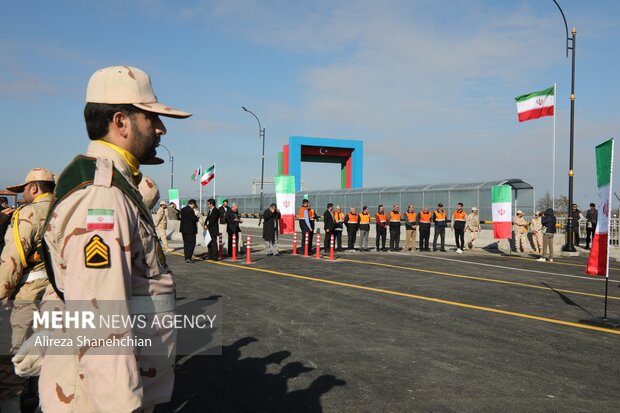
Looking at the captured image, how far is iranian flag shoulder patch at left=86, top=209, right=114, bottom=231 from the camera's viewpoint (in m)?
1.68

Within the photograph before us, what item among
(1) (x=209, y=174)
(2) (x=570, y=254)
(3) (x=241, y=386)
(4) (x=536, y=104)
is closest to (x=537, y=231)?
(2) (x=570, y=254)

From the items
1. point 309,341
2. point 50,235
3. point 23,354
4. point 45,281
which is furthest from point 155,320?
point 309,341

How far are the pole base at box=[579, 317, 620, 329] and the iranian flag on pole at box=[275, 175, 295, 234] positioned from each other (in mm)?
12674

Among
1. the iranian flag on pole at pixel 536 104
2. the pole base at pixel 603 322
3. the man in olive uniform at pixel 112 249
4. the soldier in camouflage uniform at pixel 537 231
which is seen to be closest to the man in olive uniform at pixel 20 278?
the man in olive uniform at pixel 112 249

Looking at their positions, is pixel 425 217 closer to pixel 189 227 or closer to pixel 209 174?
pixel 189 227

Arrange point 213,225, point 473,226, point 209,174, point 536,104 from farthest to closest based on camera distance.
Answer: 1. point 209,174
2. point 473,226
3. point 536,104
4. point 213,225

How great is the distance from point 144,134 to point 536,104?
22.4 m

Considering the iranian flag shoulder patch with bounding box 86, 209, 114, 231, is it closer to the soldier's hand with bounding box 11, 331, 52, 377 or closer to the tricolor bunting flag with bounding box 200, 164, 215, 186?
the soldier's hand with bounding box 11, 331, 52, 377

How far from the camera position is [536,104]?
21297mm

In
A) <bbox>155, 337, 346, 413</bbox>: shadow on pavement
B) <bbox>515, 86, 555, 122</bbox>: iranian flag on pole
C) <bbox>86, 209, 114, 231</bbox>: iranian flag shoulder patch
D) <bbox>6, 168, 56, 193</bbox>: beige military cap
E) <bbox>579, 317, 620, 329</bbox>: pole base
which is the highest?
<bbox>515, 86, 555, 122</bbox>: iranian flag on pole

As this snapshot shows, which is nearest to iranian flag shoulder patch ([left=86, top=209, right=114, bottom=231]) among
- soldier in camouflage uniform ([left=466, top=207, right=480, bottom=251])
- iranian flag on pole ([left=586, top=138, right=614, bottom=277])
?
iranian flag on pole ([left=586, top=138, right=614, bottom=277])

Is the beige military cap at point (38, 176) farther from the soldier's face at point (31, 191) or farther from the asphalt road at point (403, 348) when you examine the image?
the asphalt road at point (403, 348)

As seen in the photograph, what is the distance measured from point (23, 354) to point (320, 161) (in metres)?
42.9

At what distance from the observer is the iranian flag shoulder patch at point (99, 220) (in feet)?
5.53
